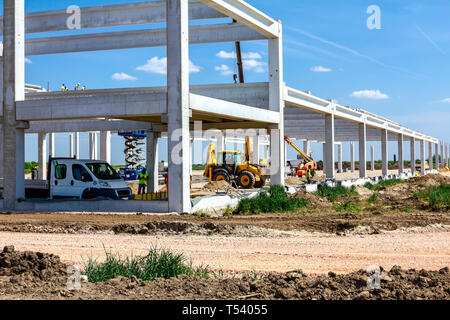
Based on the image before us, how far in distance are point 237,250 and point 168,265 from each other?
298 centimetres

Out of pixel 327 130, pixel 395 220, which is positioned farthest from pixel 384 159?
pixel 395 220

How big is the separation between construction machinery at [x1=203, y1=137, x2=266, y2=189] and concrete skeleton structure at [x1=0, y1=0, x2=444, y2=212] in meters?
4.07

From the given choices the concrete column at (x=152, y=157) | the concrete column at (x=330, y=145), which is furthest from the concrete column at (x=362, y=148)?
the concrete column at (x=152, y=157)

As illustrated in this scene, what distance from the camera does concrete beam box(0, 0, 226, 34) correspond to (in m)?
25.0

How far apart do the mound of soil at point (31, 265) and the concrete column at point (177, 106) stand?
8.35m

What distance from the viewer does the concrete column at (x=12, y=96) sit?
61.0 ft

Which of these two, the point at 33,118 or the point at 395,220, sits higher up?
the point at 33,118

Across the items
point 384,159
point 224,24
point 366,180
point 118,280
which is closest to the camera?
point 118,280

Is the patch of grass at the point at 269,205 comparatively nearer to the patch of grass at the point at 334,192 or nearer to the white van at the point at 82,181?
the patch of grass at the point at 334,192

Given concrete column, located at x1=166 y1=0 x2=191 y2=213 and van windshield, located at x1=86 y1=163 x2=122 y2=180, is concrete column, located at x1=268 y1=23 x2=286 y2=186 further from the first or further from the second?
concrete column, located at x1=166 y1=0 x2=191 y2=213

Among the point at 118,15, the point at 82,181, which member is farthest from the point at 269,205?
the point at 118,15

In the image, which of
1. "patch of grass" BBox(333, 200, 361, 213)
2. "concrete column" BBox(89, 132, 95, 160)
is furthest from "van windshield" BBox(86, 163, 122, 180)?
"concrete column" BBox(89, 132, 95, 160)
